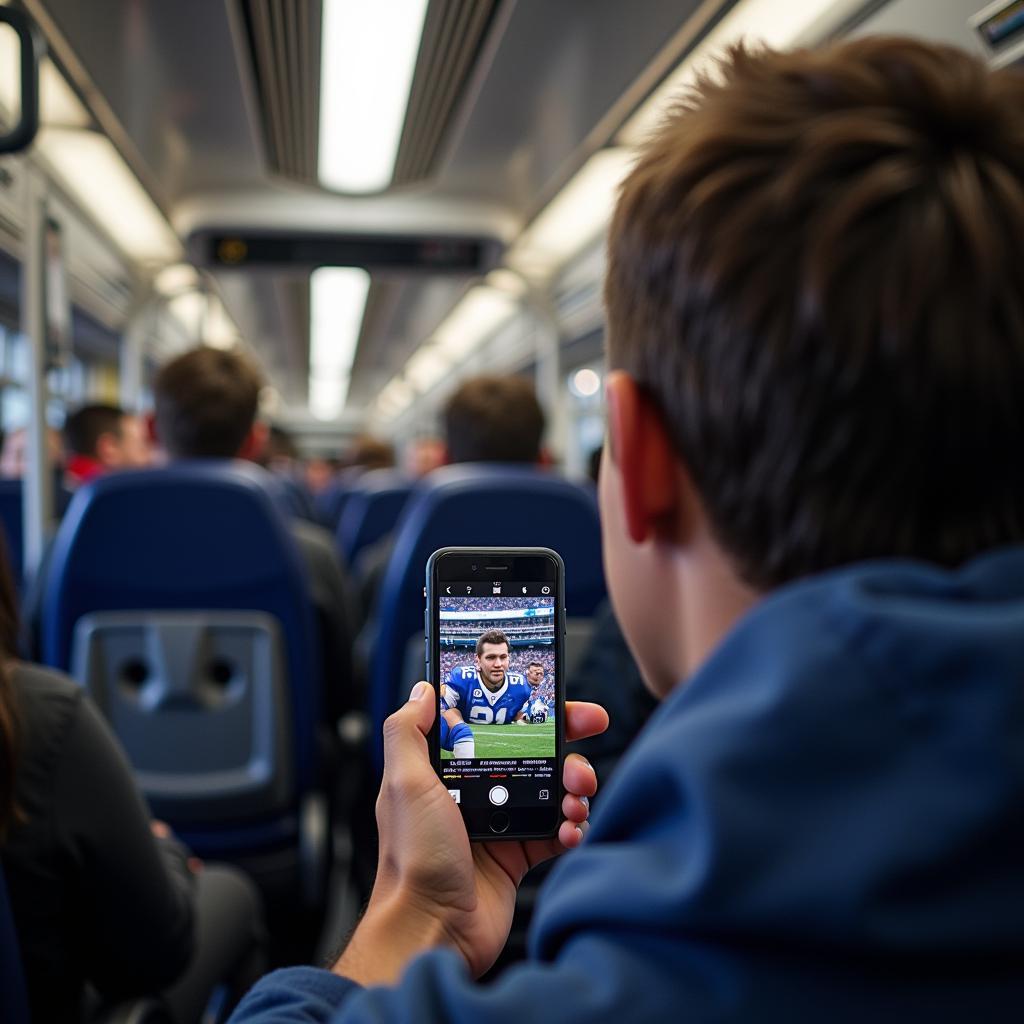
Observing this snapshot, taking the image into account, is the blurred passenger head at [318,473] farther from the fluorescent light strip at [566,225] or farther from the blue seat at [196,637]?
the blue seat at [196,637]

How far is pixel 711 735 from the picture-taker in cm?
50

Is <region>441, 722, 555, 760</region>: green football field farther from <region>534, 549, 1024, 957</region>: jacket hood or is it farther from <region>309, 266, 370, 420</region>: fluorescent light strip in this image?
<region>309, 266, 370, 420</region>: fluorescent light strip

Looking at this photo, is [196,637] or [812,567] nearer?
[812,567]

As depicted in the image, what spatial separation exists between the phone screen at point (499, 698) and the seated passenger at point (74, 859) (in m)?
0.82

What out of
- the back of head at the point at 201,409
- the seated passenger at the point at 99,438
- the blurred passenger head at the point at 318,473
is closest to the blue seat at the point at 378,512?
the seated passenger at the point at 99,438

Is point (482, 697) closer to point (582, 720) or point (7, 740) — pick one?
point (582, 720)

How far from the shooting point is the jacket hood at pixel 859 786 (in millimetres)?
463

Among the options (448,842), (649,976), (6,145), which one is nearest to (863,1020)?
(649,976)

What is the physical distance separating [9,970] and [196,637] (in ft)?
3.09

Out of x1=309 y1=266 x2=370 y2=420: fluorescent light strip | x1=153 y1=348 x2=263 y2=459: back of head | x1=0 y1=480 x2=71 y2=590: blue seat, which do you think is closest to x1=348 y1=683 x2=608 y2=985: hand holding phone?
x1=153 y1=348 x2=263 y2=459: back of head

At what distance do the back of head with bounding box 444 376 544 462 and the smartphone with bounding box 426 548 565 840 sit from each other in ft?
4.31

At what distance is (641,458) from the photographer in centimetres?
65

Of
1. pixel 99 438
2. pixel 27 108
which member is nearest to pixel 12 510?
pixel 99 438

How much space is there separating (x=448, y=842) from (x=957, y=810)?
0.37 metres
